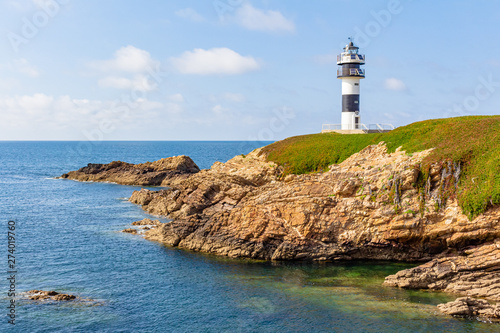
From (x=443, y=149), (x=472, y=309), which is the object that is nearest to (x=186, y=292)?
(x=472, y=309)

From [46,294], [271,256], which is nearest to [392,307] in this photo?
[271,256]

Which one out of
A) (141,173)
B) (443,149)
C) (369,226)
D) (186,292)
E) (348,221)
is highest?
(443,149)

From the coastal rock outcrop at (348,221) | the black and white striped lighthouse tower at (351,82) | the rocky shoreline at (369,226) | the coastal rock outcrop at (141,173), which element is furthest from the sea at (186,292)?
the coastal rock outcrop at (141,173)

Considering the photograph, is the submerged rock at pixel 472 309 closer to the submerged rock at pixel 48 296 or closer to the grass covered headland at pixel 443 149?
the grass covered headland at pixel 443 149

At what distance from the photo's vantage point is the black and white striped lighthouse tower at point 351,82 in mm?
59969

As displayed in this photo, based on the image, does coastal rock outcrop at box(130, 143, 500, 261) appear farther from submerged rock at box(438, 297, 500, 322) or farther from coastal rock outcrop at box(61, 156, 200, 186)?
coastal rock outcrop at box(61, 156, 200, 186)

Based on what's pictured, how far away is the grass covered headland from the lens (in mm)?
32688

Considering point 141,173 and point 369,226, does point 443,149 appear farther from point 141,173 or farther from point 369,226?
point 141,173

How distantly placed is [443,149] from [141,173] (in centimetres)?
6391

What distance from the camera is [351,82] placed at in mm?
60281

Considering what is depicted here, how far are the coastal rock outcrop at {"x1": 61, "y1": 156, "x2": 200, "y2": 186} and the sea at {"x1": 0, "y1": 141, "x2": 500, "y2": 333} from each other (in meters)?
39.6

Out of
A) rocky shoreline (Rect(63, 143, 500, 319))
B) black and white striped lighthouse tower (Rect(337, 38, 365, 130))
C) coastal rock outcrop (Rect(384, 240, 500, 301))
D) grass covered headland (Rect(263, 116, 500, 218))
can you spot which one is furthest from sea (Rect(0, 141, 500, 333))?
black and white striped lighthouse tower (Rect(337, 38, 365, 130))

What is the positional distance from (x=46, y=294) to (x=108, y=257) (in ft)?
30.0

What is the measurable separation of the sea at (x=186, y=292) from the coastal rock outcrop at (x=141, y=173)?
130 feet
